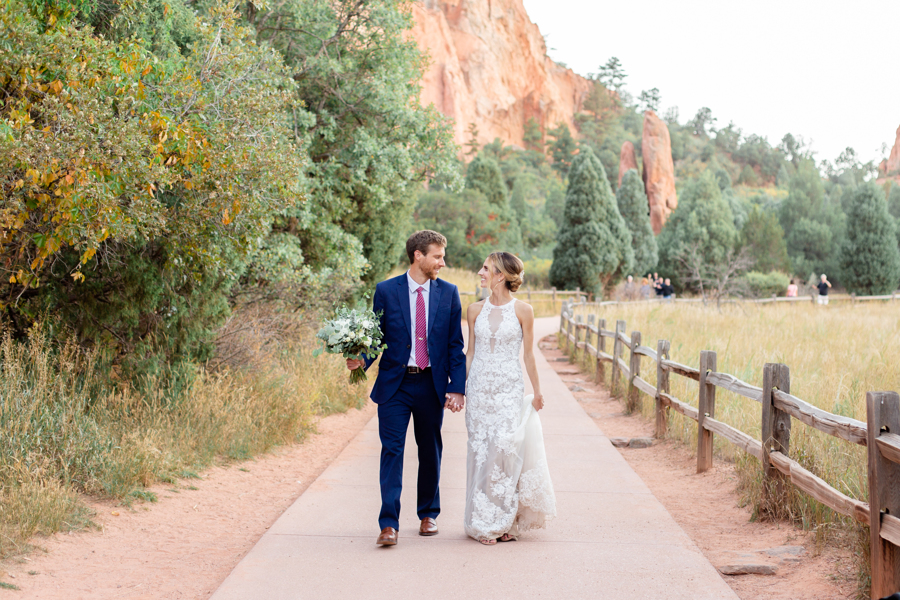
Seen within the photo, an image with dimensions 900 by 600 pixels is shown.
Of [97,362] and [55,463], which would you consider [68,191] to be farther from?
[97,362]

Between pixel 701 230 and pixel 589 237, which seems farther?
pixel 701 230

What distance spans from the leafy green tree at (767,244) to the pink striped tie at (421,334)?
46223 millimetres

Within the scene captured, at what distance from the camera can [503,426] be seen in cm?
546

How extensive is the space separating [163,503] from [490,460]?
9.32 ft

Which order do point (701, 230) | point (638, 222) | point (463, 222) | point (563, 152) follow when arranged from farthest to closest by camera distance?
point (563, 152) < point (638, 222) < point (701, 230) < point (463, 222)

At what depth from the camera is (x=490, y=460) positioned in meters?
5.41

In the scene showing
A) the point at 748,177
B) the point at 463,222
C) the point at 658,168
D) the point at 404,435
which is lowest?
the point at 404,435

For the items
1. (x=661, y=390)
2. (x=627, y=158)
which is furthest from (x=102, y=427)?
(x=627, y=158)

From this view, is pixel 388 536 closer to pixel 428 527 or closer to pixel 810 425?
pixel 428 527

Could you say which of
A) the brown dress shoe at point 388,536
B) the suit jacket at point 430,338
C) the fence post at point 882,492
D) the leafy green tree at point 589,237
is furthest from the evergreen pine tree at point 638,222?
the fence post at point 882,492

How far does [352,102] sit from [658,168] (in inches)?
2399

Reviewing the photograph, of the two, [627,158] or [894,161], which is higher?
[894,161]

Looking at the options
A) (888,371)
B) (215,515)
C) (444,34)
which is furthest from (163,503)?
(444,34)

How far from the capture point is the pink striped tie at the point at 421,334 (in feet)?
17.5
